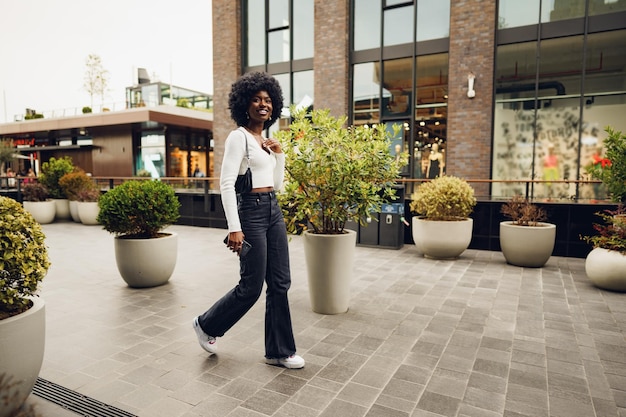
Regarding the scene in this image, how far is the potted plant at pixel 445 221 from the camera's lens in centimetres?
708

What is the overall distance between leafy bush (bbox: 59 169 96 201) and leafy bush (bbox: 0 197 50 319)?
11.6 meters

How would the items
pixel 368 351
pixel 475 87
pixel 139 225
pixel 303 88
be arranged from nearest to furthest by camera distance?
pixel 368 351 → pixel 139 225 → pixel 475 87 → pixel 303 88

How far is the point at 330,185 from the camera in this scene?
4.09m

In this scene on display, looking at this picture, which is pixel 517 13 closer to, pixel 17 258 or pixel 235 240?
pixel 235 240

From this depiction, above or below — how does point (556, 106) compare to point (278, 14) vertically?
below

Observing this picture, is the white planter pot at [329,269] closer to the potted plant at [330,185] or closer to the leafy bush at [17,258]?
the potted plant at [330,185]

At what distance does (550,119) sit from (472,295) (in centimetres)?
803

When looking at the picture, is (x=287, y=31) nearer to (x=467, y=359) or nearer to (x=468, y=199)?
(x=468, y=199)

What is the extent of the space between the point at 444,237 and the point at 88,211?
407 inches

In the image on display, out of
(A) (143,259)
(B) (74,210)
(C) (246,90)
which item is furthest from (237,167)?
(B) (74,210)

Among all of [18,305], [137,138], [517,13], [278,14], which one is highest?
[278,14]

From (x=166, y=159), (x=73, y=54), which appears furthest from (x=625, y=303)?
(x=73, y=54)

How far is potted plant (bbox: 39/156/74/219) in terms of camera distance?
42.6 ft

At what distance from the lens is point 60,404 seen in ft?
8.38
